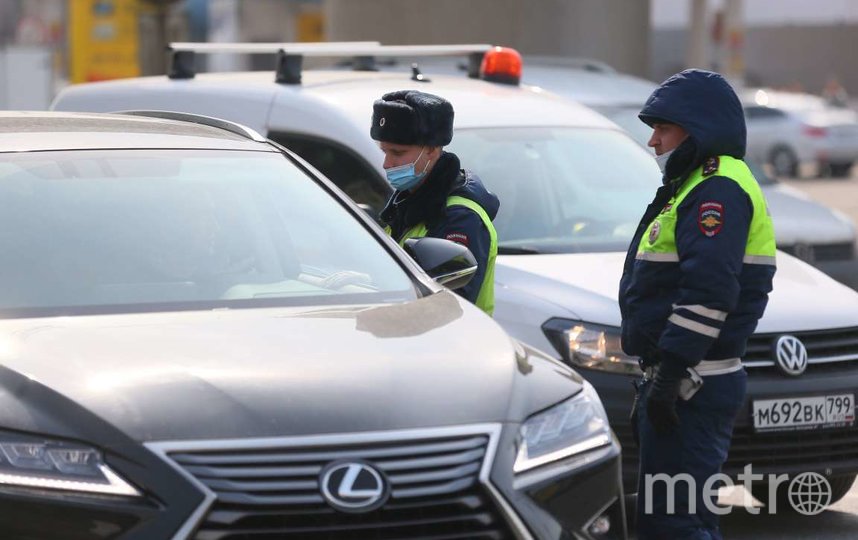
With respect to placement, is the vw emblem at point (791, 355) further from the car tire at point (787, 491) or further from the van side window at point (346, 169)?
the van side window at point (346, 169)

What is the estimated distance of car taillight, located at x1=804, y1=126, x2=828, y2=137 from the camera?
32.0 m

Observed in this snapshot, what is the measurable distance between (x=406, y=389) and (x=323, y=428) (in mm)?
263

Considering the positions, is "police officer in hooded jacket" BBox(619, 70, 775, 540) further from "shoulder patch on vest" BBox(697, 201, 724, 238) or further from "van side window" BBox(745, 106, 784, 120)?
"van side window" BBox(745, 106, 784, 120)

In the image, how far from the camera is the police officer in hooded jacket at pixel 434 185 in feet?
17.6

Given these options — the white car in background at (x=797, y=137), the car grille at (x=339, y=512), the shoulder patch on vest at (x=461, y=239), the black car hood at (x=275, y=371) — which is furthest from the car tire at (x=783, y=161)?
the car grille at (x=339, y=512)

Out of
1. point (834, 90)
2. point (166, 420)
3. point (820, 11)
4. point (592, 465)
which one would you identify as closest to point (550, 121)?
point (592, 465)

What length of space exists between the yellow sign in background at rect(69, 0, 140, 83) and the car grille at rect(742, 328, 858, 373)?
2084 cm

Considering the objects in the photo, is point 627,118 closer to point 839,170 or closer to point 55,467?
point 55,467

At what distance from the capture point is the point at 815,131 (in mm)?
32094

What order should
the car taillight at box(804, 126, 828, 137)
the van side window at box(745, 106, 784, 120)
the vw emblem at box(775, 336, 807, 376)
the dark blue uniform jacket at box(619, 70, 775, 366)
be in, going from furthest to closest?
the van side window at box(745, 106, 784, 120) → the car taillight at box(804, 126, 828, 137) → the vw emblem at box(775, 336, 807, 376) → the dark blue uniform jacket at box(619, 70, 775, 366)

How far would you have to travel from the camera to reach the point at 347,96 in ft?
24.2

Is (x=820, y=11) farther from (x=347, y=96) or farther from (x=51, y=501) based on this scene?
(x=51, y=501)

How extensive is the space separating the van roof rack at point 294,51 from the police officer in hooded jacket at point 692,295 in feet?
10.1

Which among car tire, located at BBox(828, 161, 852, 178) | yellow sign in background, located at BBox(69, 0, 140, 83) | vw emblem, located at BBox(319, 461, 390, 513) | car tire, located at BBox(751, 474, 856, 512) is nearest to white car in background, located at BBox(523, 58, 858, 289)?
→ car tire, located at BBox(751, 474, 856, 512)
